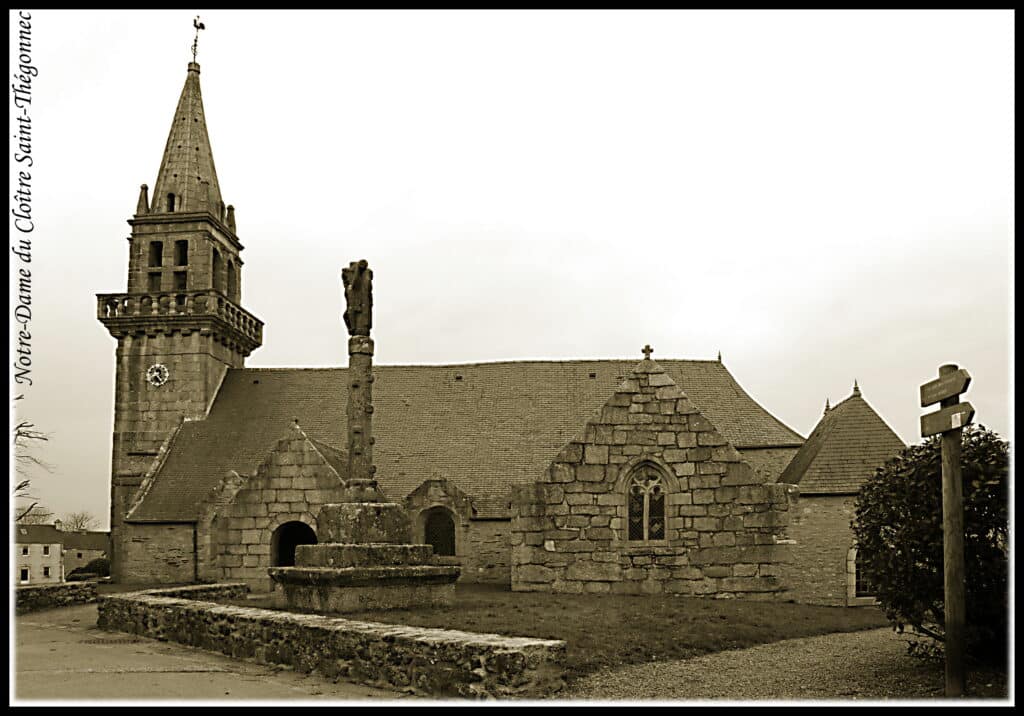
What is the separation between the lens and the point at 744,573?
56.2 feet

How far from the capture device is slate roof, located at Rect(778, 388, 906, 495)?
19.5 m

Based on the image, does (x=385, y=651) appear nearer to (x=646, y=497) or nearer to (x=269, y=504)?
(x=646, y=497)

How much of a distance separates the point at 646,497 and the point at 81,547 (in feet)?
183

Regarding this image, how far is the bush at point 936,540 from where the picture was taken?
8766mm

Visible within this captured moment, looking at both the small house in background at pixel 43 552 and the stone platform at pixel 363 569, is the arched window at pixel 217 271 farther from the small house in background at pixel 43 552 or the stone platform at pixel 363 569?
the small house in background at pixel 43 552

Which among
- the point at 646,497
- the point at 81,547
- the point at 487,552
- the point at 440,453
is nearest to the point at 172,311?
the point at 440,453

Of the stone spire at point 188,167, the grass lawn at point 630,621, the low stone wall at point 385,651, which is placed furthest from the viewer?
the stone spire at point 188,167

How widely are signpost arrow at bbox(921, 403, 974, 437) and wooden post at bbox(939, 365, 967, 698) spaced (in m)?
0.05

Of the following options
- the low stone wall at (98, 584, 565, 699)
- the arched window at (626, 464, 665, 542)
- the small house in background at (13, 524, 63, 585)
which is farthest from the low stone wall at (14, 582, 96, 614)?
the small house in background at (13, 524, 63, 585)

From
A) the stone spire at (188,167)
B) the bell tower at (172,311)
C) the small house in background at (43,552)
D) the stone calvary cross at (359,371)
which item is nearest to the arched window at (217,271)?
the bell tower at (172,311)

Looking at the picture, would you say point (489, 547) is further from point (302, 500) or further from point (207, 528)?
point (207, 528)

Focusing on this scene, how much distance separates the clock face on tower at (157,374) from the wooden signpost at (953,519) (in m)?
25.1

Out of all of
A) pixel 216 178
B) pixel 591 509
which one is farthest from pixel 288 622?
pixel 216 178

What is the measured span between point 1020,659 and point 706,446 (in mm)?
9455
